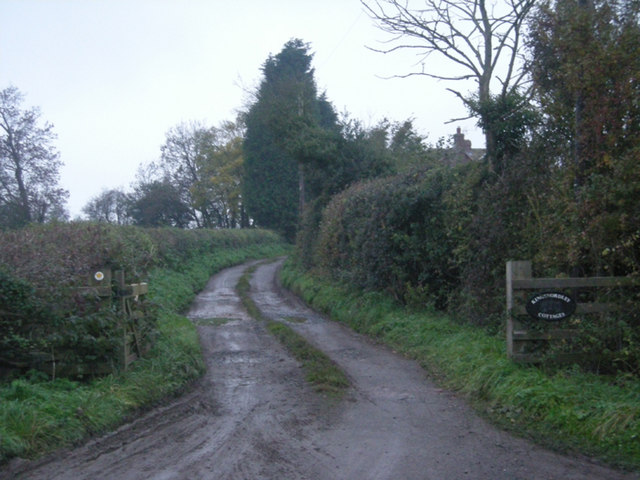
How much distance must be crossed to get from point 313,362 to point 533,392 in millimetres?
4424

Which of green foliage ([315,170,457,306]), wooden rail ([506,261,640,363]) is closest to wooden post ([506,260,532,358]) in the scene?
wooden rail ([506,261,640,363])

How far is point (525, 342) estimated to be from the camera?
8766mm

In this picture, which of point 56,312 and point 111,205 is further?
point 111,205

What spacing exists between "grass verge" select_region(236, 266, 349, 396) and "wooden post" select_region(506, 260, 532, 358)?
2490mm

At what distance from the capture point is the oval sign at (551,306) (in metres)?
8.35

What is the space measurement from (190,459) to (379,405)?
118 inches

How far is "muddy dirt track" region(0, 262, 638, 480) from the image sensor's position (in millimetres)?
5844

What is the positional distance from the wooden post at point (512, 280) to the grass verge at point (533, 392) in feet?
1.07

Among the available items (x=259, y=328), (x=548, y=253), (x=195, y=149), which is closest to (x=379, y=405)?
(x=548, y=253)

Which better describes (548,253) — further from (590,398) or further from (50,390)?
(50,390)

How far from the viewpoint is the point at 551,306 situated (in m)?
8.44

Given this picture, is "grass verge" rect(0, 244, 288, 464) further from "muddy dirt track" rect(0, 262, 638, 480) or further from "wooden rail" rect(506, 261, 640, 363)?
"wooden rail" rect(506, 261, 640, 363)

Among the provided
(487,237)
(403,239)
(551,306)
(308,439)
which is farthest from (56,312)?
(403,239)

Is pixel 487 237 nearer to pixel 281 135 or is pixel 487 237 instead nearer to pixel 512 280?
pixel 512 280
